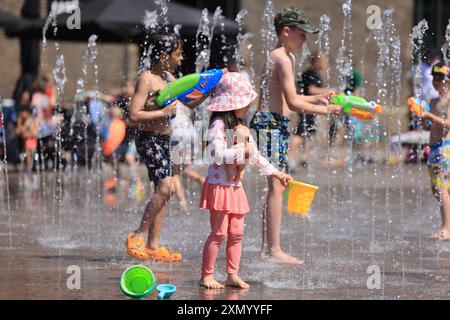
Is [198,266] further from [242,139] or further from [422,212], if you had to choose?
[422,212]

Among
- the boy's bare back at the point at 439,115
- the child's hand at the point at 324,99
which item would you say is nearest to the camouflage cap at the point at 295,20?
the child's hand at the point at 324,99

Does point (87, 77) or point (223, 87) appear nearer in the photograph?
point (223, 87)

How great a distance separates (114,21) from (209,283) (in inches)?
411

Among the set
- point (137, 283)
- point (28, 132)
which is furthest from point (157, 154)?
point (28, 132)

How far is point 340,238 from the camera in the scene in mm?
9656

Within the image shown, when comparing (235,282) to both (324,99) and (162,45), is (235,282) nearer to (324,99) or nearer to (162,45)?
(324,99)

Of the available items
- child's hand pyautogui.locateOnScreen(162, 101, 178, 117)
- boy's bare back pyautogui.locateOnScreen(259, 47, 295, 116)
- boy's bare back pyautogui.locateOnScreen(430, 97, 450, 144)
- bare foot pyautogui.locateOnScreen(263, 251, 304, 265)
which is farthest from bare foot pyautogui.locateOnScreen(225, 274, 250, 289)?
boy's bare back pyautogui.locateOnScreen(430, 97, 450, 144)

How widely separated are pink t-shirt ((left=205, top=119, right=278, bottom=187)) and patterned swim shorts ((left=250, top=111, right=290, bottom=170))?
1096mm

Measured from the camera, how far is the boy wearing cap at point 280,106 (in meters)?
8.22

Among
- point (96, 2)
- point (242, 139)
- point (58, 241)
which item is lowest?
point (58, 241)

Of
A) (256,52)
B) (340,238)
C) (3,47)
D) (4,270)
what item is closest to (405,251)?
(340,238)

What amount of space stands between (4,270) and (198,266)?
51.5 inches

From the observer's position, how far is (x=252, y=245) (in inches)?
359
